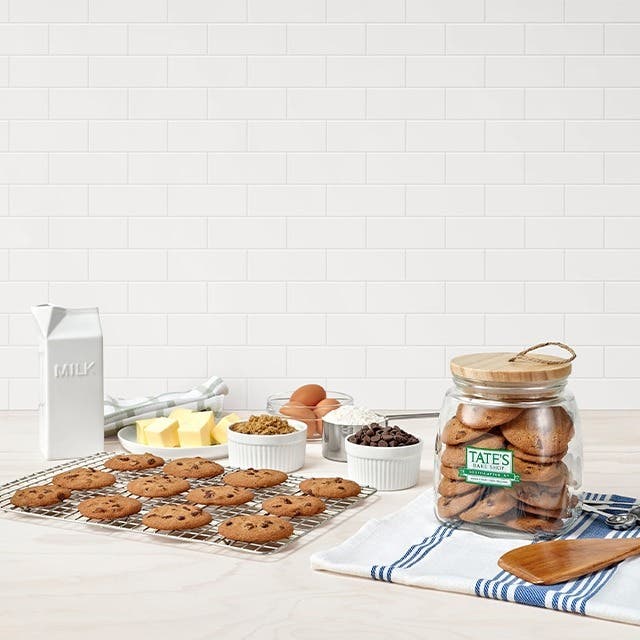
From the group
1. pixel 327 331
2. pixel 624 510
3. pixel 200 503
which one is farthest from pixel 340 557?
pixel 327 331

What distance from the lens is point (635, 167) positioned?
253 cm

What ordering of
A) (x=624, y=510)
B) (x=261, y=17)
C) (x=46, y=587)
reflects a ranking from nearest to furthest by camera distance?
(x=46, y=587) < (x=624, y=510) < (x=261, y=17)

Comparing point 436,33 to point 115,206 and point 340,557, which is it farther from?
point 340,557

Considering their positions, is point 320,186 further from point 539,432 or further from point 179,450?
point 539,432

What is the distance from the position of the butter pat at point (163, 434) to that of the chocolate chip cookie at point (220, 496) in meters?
0.38

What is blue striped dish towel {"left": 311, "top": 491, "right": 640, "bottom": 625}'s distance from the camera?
1.11m

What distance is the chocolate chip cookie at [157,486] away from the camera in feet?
4.93

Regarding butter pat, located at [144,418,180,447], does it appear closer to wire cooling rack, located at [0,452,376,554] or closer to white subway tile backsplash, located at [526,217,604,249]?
wire cooling rack, located at [0,452,376,554]

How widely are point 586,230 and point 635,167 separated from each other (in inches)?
8.3

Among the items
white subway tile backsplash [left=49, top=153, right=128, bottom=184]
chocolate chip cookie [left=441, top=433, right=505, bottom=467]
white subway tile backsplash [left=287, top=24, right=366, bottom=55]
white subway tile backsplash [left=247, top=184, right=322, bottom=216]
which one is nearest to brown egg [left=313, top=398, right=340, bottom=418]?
white subway tile backsplash [left=247, top=184, right=322, bottom=216]

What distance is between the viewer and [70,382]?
185cm

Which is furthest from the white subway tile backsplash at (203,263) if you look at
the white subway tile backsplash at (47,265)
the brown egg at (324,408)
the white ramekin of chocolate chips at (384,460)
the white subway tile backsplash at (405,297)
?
the white ramekin of chocolate chips at (384,460)

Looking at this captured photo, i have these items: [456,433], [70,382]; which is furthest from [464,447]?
[70,382]

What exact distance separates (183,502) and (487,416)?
50cm
